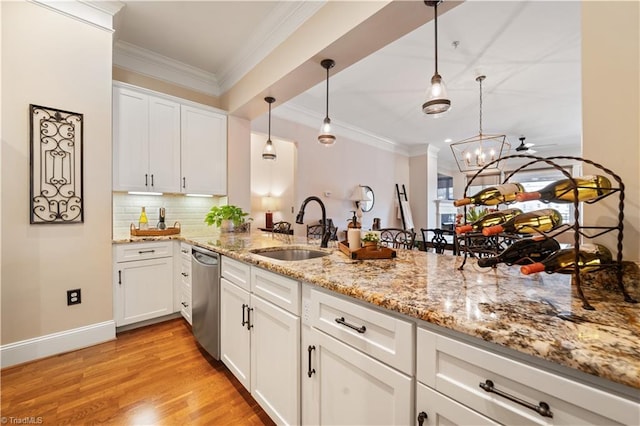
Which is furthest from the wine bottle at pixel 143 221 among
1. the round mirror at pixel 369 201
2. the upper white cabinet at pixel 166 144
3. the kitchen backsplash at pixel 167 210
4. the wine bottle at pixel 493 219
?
the round mirror at pixel 369 201

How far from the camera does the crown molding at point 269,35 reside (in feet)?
7.32

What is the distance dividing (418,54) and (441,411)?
10.6 feet

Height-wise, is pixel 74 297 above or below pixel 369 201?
below

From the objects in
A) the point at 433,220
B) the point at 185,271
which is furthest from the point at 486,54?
the point at 433,220

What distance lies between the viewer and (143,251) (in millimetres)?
2619

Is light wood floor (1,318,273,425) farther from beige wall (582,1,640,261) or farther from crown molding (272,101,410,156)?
crown molding (272,101,410,156)

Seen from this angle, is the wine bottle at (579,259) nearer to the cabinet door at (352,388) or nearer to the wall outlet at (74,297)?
the cabinet door at (352,388)

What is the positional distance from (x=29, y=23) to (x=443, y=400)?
3539 mm

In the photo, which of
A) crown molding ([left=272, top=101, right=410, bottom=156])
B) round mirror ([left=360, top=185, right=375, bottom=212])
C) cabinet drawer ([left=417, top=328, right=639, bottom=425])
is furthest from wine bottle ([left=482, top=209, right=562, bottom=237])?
round mirror ([left=360, top=185, right=375, bottom=212])

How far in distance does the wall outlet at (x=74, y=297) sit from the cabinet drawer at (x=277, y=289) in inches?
73.0

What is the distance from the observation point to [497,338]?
61 centimetres

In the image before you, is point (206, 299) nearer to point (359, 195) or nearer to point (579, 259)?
point (579, 259)

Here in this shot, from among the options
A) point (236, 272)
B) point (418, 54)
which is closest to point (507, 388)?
point (236, 272)

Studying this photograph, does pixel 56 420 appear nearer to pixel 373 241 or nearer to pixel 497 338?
pixel 373 241
